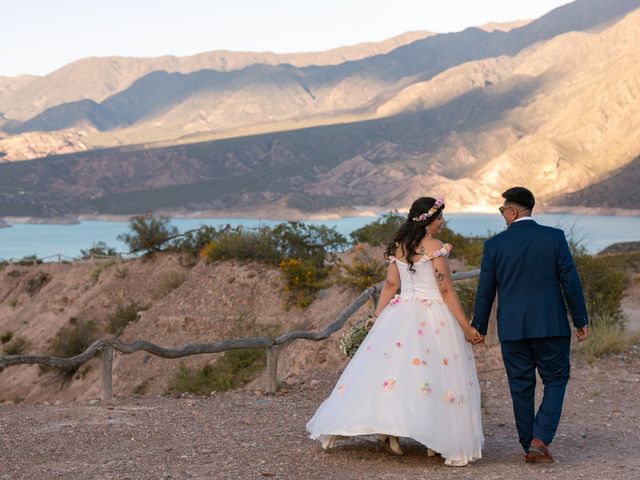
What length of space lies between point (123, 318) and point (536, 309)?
1956 cm

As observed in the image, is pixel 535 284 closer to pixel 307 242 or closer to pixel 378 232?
pixel 307 242

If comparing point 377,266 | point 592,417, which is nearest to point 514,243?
point 592,417

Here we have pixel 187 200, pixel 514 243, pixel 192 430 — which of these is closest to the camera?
pixel 514 243

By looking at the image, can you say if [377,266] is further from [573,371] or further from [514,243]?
[514,243]

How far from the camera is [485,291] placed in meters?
6.42

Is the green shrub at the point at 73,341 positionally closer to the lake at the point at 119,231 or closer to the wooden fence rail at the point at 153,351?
the wooden fence rail at the point at 153,351

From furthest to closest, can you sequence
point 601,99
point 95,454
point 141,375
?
1. point 601,99
2. point 141,375
3. point 95,454

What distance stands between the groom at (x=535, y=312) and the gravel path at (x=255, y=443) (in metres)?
0.36

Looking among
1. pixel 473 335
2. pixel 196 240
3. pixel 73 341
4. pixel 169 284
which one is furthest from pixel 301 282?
pixel 473 335

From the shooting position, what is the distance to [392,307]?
6578 millimetres

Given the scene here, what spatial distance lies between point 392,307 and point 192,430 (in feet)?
7.43

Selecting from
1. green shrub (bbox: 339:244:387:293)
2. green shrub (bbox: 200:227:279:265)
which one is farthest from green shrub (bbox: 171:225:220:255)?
green shrub (bbox: 339:244:387:293)

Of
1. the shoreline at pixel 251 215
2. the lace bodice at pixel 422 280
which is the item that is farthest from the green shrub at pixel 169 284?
the shoreline at pixel 251 215

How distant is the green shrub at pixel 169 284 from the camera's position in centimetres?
2449
